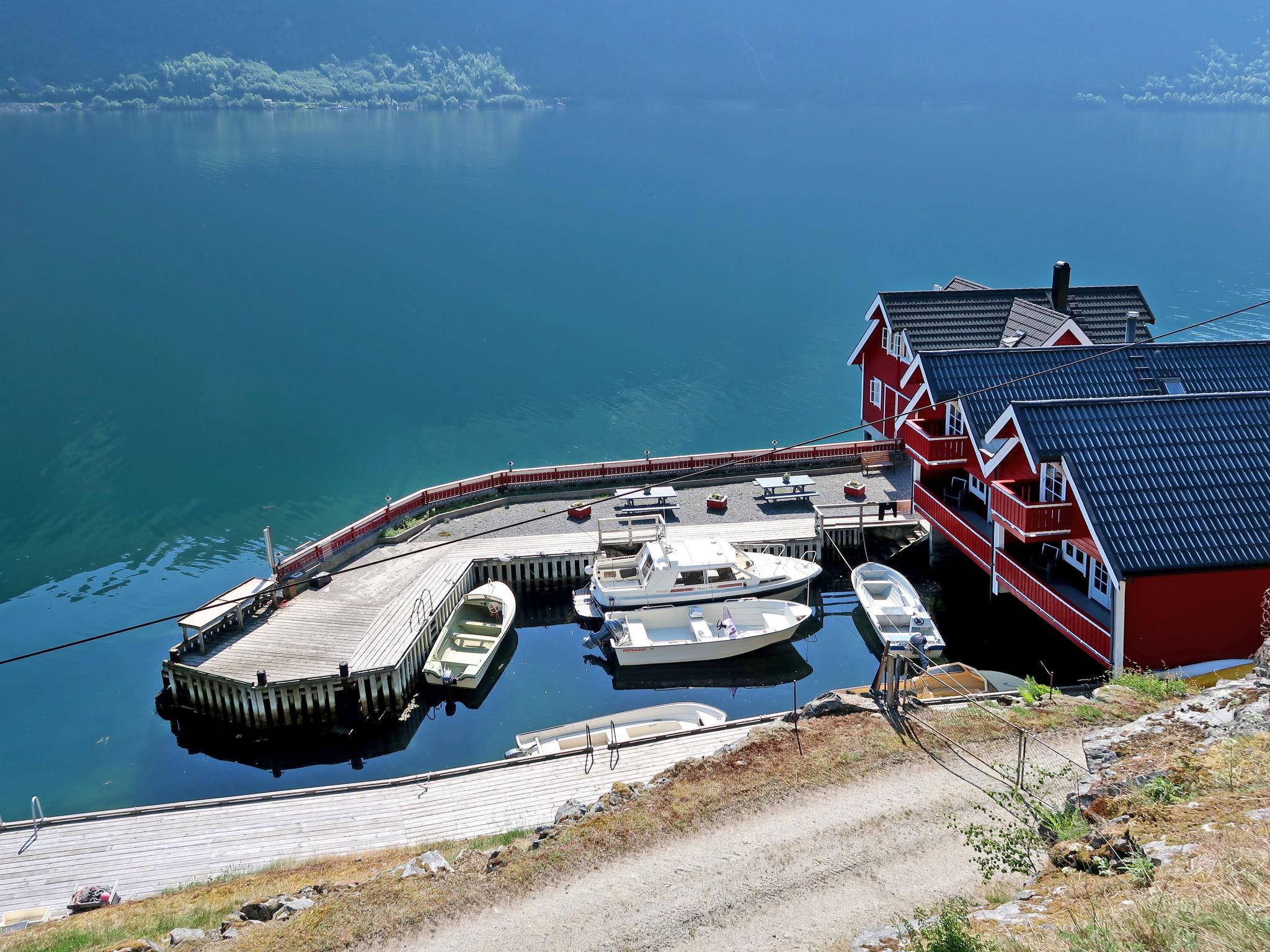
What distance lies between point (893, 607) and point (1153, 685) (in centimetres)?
1332

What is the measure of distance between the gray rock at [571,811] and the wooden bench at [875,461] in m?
28.2

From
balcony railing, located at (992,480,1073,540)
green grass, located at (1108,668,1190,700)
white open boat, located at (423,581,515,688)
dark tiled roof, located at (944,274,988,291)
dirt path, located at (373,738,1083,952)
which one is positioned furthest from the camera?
dark tiled roof, located at (944,274,988,291)

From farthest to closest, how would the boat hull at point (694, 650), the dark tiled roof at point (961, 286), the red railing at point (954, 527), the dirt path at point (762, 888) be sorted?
the dark tiled roof at point (961, 286)
the boat hull at point (694, 650)
the red railing at point (954, 527)
the dirt path at point (762, 888)

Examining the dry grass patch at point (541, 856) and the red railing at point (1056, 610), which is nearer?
the dry grass patch at point (541, 856)

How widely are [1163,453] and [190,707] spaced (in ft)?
96.2

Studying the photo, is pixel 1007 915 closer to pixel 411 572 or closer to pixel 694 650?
pixel 694 650

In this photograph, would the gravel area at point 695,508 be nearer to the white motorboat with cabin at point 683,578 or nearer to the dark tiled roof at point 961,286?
the white motorboat with cabin at point 683,578

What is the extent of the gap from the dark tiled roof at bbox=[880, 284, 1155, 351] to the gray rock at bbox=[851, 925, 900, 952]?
3401 cm

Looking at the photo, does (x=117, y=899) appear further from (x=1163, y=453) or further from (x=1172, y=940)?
(x=1163, y=453)

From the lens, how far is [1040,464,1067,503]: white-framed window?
28375mm

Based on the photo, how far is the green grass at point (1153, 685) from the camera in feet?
72.5

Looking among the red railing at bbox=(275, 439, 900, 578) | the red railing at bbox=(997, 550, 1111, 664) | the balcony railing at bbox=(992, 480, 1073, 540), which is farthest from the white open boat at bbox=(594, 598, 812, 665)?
the balcony railing at bbox=(992, 480, 1073, 540)

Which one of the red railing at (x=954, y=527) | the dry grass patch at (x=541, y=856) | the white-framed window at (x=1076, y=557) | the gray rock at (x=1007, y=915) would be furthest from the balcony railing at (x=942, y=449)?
the gray rock at (x=1007, y=915)

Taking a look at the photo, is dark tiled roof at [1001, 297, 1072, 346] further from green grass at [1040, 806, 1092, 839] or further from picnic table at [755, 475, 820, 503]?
green grass at [1040, 806, 1092, 839]
